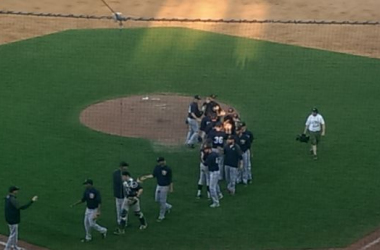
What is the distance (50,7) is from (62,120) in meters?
15.4

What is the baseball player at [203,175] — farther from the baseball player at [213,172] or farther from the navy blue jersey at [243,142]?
the navy blue jersey at [243,142]

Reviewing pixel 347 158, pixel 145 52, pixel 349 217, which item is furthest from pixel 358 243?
pixel 145 52

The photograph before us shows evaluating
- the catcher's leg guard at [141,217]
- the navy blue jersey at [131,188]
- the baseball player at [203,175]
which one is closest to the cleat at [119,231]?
the catcher's leg guard at [141,217]

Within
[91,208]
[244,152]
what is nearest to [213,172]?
[244,152]

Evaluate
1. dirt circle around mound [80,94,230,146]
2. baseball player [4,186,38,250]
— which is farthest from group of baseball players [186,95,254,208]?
baseball player [4,186,38,250]

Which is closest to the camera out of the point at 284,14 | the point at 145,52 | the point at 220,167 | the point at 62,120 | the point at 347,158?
the point at 220,167

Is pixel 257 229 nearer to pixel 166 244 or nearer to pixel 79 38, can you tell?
pixel 166 244

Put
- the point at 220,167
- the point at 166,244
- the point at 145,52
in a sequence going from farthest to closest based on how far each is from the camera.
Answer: the point at 145,52 < the point at 220,167 < the point at 166,244

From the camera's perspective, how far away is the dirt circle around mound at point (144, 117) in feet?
73.8

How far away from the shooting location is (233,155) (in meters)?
18.1

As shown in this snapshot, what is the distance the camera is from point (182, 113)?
2419 centimetres

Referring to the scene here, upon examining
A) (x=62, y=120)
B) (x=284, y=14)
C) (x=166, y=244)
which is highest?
(x=284, y=14)

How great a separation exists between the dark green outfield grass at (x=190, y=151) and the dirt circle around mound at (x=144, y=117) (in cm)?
49

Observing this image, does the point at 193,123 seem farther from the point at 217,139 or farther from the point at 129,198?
the point at 129,198
